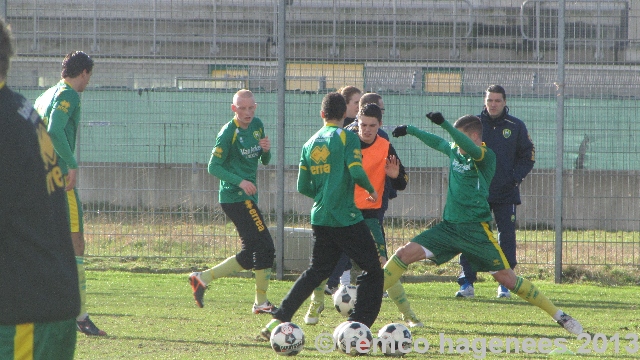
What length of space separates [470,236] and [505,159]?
2579 mm

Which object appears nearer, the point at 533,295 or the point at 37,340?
the point at 37,340

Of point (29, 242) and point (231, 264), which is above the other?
point (29, 242)

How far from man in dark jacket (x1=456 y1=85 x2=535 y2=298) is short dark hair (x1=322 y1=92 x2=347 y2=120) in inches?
124

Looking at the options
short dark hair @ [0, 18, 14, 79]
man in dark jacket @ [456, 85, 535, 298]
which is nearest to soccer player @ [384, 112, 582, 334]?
man in dark jacket @ [456, 85, 535, 298]

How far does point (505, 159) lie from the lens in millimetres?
8875

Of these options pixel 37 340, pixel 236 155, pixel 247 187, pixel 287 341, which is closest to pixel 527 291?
pixel 287 341

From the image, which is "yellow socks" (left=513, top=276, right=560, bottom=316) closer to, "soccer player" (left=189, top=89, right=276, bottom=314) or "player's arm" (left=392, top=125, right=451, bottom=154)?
"player's arm" (left=392, top=125, right=451, bottom=154)

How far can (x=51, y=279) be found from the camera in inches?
99.3

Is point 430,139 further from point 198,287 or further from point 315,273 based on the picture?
point 198,287

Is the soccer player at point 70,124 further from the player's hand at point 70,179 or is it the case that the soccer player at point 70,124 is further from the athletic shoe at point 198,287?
the athletic shoe at point 198,287

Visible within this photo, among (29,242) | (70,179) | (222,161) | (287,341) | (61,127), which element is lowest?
(287,341)

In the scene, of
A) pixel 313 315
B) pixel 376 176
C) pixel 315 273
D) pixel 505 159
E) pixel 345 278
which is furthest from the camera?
pixel 345 278

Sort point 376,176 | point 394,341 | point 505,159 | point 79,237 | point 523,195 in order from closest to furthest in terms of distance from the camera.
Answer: point 394,341
point 79,237
point 376,176
point 505,159
point 523,195

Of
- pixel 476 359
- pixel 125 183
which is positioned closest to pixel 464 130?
pixel 476 359
